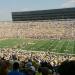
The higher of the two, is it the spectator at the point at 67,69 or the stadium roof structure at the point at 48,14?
the spectator at the point at 67,69

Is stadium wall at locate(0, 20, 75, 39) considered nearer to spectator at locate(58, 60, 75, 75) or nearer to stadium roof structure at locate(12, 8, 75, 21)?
stadium roof structure at locate(12, 8, 75, 21)

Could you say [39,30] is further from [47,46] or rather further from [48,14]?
[48,14]

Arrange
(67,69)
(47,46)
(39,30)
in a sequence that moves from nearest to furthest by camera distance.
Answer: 1. (67,69)
2. (47,46)
3. (39,30)

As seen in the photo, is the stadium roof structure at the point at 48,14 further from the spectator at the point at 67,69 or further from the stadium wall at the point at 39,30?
the spectator at the point at 67,69

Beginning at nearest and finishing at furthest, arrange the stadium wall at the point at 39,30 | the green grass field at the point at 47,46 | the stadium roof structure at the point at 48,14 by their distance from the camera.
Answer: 1. the green grass field at the point at 47,46
2. the stadium wall at the point at 39,30
3. the stadium roof structure at the point at 48,14

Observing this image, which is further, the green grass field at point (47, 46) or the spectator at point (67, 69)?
the green grass field at point (47, 46)

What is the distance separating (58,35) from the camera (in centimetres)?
6731

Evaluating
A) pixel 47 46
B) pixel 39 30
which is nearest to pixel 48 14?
pixel 39 30

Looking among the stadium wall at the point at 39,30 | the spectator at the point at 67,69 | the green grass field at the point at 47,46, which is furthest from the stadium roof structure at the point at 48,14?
the spectator at the point at 67,69

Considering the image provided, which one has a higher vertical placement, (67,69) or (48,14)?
(67,69)

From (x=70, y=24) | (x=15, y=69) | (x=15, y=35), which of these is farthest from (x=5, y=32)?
(x=15, y=69)

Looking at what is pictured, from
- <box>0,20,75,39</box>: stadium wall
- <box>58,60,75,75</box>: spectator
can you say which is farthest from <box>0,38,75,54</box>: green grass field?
<box>58,60,75,75</box>: spectator

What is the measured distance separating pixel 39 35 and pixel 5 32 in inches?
352

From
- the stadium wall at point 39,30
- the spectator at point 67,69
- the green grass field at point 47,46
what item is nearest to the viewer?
the spectator at point 67,69
